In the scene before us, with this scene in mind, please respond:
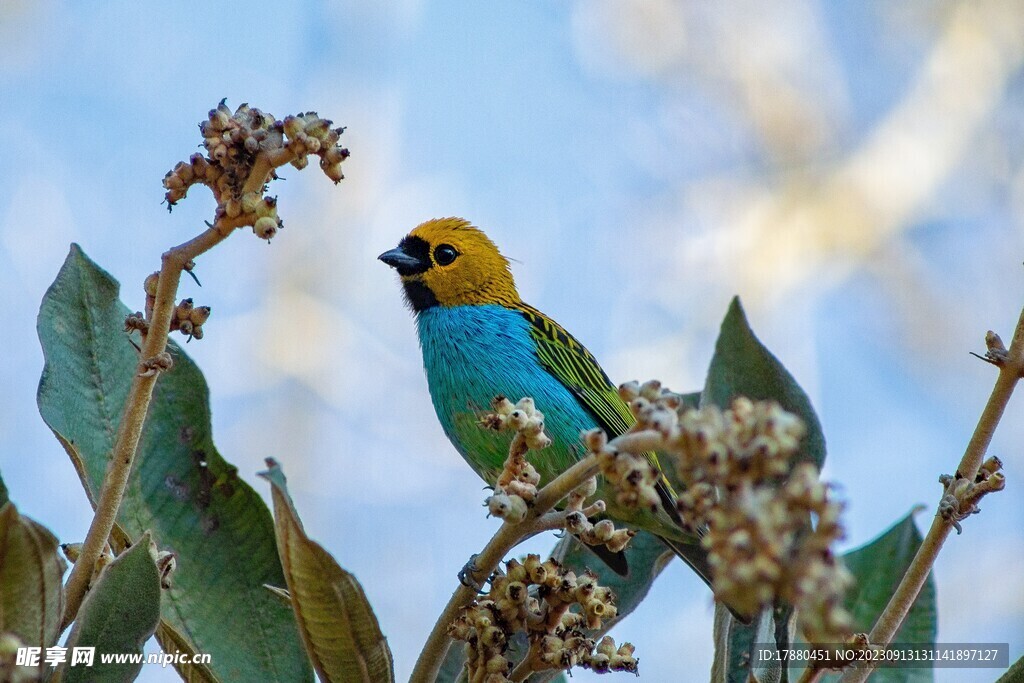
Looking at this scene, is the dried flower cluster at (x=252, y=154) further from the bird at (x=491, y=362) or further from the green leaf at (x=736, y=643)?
the bird at (x=491, y=362)

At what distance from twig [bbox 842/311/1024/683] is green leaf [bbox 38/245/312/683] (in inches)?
38.6

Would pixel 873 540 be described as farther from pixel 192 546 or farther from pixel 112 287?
pixel 112 287

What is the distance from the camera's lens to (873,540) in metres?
2.73

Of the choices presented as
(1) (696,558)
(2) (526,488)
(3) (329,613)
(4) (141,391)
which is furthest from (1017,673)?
(1) (696,558)

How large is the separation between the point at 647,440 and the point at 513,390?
96.9 inches

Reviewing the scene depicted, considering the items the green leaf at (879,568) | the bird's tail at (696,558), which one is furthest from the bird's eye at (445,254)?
the green leaf at (879,568)

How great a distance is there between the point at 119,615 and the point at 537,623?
0.57m

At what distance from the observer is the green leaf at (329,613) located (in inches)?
65.2

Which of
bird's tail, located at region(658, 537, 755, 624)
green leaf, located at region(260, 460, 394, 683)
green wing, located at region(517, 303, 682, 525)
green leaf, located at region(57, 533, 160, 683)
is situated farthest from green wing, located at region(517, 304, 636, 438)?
green leaf, located at region(57, 533, 160, 683)

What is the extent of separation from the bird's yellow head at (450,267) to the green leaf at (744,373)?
5.69ft

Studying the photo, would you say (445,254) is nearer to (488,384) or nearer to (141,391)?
(488,384)

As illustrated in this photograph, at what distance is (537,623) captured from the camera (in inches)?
68.5

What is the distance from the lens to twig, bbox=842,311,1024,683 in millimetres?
1685

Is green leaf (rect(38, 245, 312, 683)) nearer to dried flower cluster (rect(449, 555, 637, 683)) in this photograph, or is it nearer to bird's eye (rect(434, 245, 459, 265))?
dried flower cluster (rect(449, 555, 637, 683))
